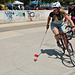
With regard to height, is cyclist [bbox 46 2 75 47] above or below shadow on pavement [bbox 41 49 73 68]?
above

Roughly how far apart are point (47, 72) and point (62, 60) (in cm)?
101

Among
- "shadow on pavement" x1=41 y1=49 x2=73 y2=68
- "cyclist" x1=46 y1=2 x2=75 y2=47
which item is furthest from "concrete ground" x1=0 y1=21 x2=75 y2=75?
"cyclist" x1=46 y1=2 x2=75 y2=47

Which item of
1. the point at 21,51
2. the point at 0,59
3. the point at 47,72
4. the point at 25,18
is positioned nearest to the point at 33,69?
the point at 47,72

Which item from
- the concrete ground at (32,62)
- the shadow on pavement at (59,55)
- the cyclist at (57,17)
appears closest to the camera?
the concrete ground at (32,62)

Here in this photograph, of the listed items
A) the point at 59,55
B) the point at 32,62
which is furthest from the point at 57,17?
the point at 32,62

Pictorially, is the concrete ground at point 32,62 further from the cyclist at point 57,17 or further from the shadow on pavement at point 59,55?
the cyclist at point 57,17

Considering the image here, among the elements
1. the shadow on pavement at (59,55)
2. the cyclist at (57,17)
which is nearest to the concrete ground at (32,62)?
the shadow on pavement at (59,55)

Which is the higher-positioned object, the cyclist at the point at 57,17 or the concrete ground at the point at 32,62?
the cyclist at the point at 57,17

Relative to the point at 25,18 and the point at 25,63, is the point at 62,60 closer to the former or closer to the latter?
the point at 25,63

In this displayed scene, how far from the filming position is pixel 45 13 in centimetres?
1766

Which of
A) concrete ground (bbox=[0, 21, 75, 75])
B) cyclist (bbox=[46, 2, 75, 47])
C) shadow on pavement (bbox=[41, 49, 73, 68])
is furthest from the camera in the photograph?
cyclist (bbox=[46, 2, 75, 47])

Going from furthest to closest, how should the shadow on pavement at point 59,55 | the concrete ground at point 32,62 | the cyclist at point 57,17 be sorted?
1. the cyclist at point 57,17
2. the shadow on pavement at point 59,55
3. the concrete ground at point 32,62

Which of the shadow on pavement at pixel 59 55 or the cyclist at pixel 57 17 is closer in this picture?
the shadow on pavement at pixel 59 55

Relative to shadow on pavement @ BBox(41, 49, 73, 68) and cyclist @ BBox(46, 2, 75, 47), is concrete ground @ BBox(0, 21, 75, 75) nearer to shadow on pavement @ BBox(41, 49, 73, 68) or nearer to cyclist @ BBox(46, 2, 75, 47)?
shadow on pavement @ BBox(41, 49, 73, 68)
